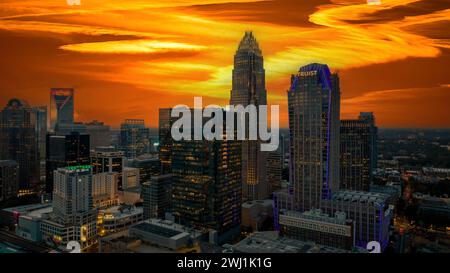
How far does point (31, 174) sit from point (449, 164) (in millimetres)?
19883

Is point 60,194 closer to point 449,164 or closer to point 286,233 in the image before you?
point 286,233

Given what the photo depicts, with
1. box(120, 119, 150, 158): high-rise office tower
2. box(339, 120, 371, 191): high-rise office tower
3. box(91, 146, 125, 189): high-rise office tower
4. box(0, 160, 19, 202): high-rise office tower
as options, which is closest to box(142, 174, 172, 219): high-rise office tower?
box(91, 146, 125, 189): high-rise office tower

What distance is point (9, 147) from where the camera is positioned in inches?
708

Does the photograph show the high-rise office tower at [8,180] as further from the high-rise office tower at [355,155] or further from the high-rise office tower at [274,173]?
the high-rise office tower at [355,155]

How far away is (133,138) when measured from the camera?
2580 cm

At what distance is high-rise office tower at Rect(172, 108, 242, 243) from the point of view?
10570mm

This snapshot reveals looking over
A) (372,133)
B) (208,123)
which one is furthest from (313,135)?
(372,133)

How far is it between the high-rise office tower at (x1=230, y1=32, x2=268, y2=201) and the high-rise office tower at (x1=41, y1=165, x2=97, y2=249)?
26.9 feet

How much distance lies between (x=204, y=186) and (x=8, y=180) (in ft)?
33.7

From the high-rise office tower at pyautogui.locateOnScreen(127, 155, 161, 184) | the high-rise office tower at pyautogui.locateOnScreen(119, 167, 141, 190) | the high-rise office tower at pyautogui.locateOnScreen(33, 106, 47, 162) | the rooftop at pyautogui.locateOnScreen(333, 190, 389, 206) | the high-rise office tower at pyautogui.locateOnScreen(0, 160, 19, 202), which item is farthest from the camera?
the high-rise office tower at pyautogui.locateOnScreen(33, 106, 47, 162)

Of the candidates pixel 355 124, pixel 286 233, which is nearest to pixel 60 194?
pixel 286 233

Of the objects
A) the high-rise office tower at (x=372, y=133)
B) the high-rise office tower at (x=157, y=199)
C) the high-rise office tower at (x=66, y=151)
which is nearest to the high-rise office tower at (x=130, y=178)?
the high-rise office tower at (x=66, y=151)

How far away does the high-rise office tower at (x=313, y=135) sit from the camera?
11.4m

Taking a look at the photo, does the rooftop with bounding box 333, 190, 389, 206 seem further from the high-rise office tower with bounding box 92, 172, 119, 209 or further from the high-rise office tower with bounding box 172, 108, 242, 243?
the high-rise office tower with bounding box 92, 172, 119, 209
